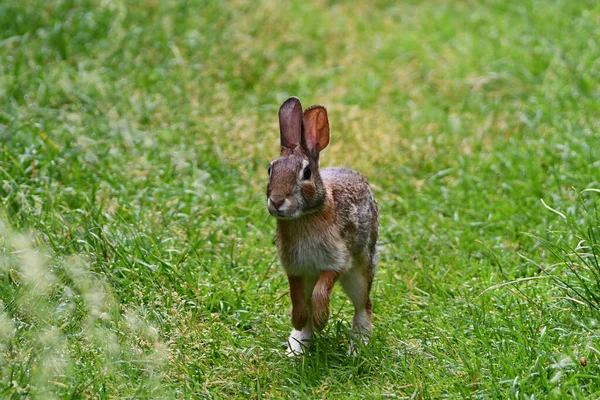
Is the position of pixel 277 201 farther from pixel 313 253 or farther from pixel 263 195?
pixel 263 195

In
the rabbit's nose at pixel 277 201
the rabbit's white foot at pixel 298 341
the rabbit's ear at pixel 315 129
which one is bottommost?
the rabbit's white foot at pixel 298 341

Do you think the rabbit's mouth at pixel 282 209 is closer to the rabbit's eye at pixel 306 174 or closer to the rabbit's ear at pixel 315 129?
the rabbit's eye at pixel 306 174

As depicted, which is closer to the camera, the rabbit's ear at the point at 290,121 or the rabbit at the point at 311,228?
the rabbit at the point at 311,228

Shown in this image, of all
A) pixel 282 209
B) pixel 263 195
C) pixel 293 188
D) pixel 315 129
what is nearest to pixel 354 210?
pixel 315 129

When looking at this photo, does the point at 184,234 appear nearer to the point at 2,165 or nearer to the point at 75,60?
the point at 2,165

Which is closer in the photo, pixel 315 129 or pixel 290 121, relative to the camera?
pixel 290 121

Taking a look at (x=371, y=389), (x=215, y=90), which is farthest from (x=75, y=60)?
(x=371, y=389)

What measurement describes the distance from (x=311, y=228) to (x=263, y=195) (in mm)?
2139

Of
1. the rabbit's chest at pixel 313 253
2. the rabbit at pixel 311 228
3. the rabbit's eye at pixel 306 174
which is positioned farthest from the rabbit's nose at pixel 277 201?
the rabbit's chest at pixel 313 253

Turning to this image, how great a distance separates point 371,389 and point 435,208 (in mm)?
2563

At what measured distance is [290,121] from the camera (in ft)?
16.0

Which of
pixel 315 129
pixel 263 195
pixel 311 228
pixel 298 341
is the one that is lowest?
pixel 263 195

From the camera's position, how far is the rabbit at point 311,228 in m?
4.71

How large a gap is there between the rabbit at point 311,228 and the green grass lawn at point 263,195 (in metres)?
0.23
